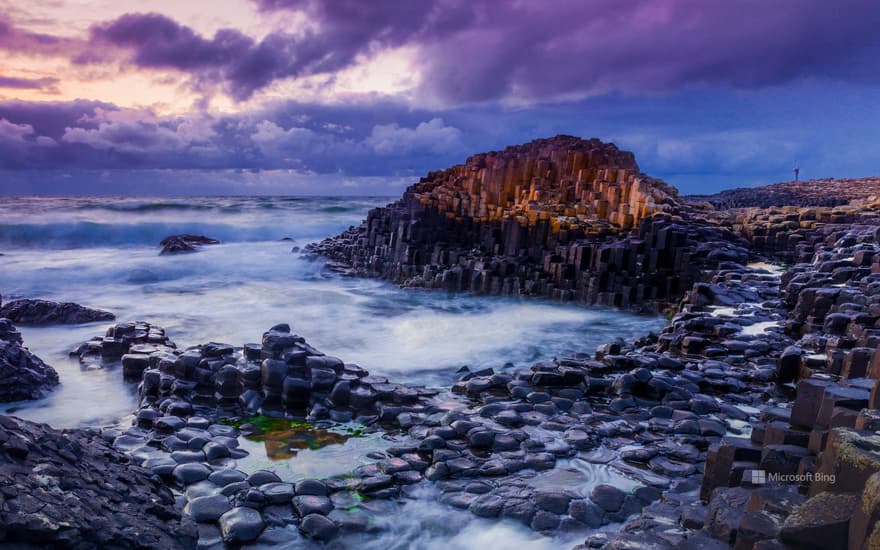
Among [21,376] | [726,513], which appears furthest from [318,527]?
[21,376]

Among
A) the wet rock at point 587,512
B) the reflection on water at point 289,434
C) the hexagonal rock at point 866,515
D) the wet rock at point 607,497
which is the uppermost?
the hexagonal rock at point 866,515

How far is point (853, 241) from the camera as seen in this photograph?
13.7 m

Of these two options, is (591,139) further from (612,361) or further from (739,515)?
(739,515)

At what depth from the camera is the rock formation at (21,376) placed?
7.58 metres

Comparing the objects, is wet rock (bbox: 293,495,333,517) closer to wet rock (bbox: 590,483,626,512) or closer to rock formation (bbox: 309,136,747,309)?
wet rock (bbox: 590,483,626,512)

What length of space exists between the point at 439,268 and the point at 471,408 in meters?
13.1

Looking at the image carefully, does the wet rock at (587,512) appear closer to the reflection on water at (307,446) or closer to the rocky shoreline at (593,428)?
the rocky shoreline at (593,428)

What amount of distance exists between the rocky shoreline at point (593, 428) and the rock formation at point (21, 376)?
1.00 metres

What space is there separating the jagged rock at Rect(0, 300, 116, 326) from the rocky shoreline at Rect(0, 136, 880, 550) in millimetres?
3575

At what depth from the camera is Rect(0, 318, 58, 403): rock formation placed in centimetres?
758

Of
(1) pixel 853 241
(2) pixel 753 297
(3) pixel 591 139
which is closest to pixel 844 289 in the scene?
(2) pixel 753 297

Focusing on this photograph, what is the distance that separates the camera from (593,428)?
6254 millimetres

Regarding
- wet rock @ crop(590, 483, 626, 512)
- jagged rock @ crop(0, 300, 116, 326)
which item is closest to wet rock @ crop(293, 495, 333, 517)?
wet rock @ crop(590, 483, 626, 512)

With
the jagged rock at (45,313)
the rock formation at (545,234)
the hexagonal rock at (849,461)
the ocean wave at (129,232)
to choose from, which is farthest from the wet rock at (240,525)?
the ocean wave at (129,232)
